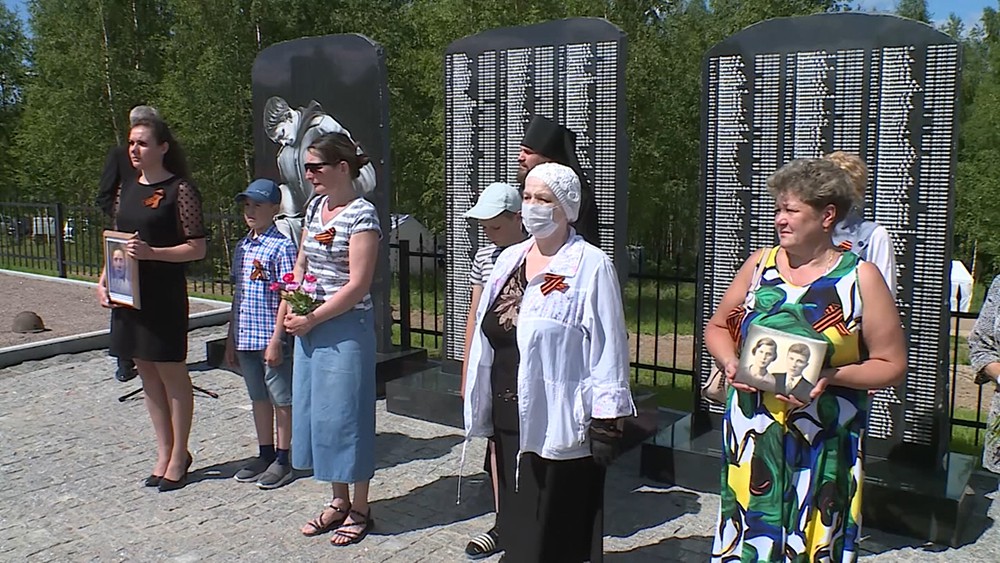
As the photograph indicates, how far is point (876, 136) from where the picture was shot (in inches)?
174

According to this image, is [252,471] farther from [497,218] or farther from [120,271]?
[497,218]

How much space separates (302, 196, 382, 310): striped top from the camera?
150 inches

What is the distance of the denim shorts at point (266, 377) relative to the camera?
470 cm

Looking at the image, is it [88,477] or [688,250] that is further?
[688,250]

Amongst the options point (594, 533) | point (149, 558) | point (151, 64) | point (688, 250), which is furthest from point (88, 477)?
point (688, 250)

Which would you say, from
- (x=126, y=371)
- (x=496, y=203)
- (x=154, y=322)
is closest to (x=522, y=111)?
(x=496, y=203)

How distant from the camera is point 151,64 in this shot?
74.5 ft

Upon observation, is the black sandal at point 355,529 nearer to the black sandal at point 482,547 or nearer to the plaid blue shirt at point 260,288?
the black sandal at point 482,547

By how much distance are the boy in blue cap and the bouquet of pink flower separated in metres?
0.78

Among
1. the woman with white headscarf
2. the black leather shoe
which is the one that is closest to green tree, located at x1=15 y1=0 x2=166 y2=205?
the black leather shoe

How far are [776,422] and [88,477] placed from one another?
4146mm

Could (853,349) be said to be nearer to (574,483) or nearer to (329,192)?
(574,483)

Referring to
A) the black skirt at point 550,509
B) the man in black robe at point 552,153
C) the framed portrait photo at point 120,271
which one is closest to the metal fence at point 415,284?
the man in black robe at point 552,153

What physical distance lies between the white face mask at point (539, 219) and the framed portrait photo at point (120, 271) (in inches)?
100
